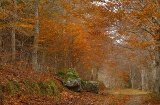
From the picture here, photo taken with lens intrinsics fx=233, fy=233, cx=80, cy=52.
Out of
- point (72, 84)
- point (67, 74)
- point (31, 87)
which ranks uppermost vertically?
point (67, 74)

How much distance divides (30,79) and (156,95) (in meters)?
8.25

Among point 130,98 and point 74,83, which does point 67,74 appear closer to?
point 74,83

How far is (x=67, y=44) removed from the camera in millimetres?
26188

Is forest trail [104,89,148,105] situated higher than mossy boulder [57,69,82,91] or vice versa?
mossy boulder [57,69,82,91]

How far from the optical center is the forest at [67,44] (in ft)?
39.9

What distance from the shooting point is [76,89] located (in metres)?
19.7

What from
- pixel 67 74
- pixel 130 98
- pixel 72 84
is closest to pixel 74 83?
pixel 72 84

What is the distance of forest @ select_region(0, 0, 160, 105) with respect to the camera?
1216 centimetres

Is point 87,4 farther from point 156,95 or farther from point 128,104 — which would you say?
point 156,95

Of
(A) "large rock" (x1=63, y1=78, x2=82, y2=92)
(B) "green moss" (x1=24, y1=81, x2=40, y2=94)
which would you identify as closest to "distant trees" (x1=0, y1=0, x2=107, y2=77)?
(A) "large rock" (x1=63, y1=78, x2=82, y2=92)

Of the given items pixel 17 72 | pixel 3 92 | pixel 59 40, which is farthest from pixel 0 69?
pixel 59 40

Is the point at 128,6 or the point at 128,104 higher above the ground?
the point at 128,6

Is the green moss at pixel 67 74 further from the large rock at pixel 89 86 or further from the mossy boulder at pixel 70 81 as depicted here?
the large rock at pixel 89 86

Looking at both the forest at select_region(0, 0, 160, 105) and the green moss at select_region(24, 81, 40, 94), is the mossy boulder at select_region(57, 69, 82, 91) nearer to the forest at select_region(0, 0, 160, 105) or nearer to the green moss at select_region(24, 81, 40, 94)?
the forest at select_region(0, 0, 160, 105)
